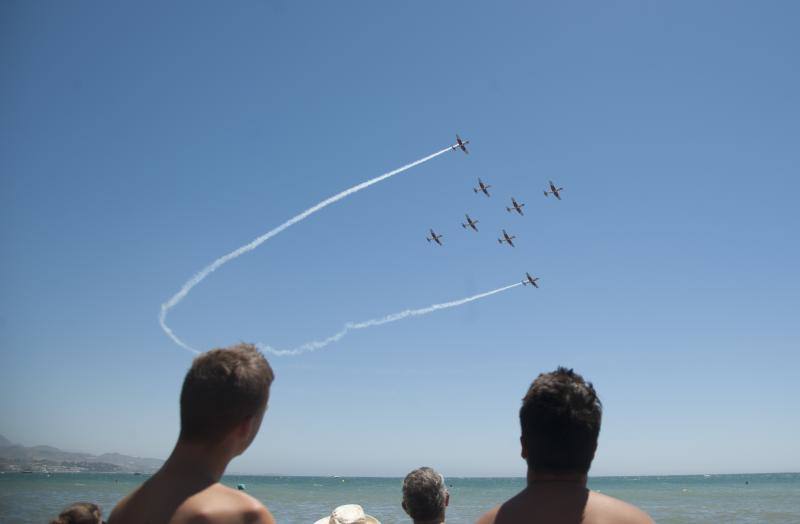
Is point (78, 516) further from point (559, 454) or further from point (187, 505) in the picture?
point (559, 454)

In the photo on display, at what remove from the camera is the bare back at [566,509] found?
9.57 ft

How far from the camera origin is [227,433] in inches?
120

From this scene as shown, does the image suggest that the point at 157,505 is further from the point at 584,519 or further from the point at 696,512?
the point at 696,512

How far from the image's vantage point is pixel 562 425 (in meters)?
3.11

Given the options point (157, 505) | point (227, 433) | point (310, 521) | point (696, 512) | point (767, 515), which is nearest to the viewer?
point (157, 505)

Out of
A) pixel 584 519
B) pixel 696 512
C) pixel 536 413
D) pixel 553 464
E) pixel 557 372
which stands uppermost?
pixel 557 372

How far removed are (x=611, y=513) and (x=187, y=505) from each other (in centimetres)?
210

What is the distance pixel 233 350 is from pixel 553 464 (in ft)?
5.97

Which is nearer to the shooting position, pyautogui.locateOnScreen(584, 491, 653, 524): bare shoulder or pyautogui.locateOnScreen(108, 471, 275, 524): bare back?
pyautogui.locateOnScreen(108, 471, 275, 524): bare back

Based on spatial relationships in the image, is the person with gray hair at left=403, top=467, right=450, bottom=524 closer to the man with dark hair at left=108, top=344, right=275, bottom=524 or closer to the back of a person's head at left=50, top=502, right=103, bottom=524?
the back of a person's head at left=50, top=502, right=103, bottom=524

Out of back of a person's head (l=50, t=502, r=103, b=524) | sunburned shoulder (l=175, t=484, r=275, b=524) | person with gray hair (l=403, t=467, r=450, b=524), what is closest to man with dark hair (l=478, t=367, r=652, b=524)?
sunburned shoulder (l=175, t=484, r=275, b=524)

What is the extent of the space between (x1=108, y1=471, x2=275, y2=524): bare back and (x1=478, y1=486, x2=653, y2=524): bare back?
126cm

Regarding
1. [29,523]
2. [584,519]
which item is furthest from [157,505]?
[29,523]

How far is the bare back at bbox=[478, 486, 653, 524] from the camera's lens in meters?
2.92
